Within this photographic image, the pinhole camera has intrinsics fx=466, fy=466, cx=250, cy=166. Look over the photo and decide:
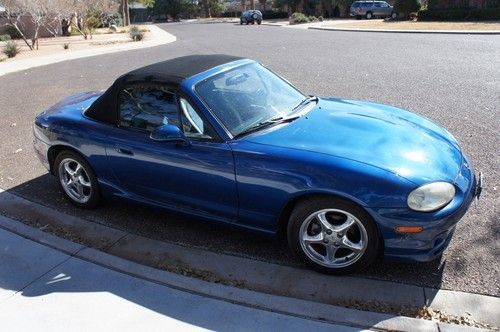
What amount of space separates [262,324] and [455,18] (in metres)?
36.3

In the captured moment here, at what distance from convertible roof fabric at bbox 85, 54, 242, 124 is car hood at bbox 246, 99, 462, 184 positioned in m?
0.91

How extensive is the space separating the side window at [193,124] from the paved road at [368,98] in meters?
0.92

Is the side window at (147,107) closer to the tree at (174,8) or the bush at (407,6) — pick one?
the bush at (407,6)

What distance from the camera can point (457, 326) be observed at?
9.03 feet

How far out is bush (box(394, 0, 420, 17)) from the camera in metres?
39.3

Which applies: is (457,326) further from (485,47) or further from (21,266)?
(485,47)

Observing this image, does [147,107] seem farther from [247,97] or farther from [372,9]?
[372,9]

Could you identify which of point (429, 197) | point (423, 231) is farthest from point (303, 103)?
point (423, 231)

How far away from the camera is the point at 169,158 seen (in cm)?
367

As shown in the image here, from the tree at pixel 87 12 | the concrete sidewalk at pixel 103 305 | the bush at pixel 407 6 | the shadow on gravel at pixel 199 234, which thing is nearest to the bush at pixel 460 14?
the bush at pixel 407 6

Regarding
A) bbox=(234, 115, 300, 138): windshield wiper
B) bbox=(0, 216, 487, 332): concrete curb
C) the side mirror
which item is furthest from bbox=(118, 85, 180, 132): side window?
bbox=(0, 216, 487, 332): concrete curb

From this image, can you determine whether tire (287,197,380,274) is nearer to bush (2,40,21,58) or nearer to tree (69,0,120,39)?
bush (2,40,21,58)

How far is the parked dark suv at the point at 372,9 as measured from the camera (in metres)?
45.1

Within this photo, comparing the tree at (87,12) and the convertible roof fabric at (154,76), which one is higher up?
the tree at (87,12)
